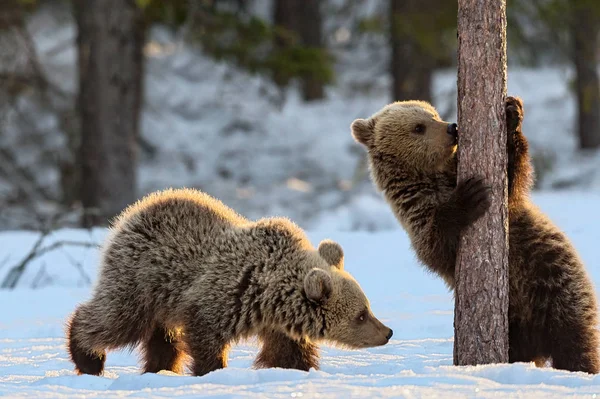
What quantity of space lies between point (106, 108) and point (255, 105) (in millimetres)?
8956

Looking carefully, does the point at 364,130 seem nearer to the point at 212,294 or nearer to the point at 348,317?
the point at 348,317

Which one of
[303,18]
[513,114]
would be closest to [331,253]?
[513,114]

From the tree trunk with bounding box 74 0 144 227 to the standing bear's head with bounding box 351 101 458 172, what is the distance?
23.4ft

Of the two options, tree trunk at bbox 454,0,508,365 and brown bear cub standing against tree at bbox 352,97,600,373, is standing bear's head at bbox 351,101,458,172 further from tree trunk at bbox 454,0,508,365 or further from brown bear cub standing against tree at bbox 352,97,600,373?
tree trunk at bbox 454,0,508,365

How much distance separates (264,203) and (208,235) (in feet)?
36.4

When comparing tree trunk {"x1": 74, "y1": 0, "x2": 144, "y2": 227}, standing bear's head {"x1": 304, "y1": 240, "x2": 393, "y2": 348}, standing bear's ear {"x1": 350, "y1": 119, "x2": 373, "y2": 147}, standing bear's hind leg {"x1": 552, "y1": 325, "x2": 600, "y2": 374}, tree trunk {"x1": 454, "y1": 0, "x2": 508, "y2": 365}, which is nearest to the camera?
tree trunk {"x1": 454, "y1": 0, "x2": 508, "y2": 365}

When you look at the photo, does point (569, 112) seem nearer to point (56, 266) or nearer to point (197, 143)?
point (197, 143)

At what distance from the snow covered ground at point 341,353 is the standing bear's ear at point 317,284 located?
43 centimetres

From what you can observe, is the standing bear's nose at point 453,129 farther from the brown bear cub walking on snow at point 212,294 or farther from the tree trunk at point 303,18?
the tree trunk at point 303,18

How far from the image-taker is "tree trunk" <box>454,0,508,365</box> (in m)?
4.82

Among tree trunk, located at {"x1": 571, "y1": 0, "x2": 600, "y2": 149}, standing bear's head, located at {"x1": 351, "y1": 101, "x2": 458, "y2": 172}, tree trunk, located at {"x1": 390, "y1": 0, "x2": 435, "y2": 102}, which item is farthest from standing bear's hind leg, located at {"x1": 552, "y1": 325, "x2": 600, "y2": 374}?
tree trunk, located at {"x1": 571, "y1": 0, "x2": 600, "y2": 149}

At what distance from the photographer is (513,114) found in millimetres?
5074

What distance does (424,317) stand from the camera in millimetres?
6980

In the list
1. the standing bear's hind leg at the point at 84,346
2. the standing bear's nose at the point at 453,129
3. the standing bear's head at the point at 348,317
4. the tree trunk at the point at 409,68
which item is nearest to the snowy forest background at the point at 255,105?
the tree trunk at the point at 409,68
